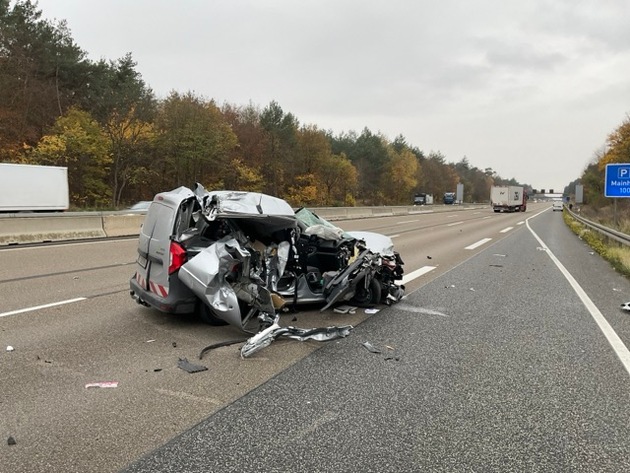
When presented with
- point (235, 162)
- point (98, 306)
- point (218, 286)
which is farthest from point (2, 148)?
point (218, 286)

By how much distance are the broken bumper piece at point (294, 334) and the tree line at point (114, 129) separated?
37690mm

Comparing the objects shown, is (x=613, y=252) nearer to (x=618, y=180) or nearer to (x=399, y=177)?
(x=618, y=180)

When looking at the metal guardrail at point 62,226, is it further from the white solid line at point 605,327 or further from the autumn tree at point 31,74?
the autumn tree at point 31,74

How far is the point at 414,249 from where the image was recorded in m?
15.6

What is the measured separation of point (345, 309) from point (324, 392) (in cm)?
287

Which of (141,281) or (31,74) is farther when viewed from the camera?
(31,74)

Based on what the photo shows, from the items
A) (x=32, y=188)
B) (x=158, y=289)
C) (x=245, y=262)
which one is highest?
(x=32, y=188)

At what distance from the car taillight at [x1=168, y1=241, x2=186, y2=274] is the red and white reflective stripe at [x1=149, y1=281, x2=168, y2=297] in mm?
253

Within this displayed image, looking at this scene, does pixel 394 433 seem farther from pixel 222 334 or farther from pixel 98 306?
pixel 98 306

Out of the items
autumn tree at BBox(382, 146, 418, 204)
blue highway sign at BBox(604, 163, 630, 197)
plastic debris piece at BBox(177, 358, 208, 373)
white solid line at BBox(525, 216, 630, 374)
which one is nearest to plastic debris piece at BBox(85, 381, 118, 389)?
plastic debris piece at BBox(177, 358, 208, 373)

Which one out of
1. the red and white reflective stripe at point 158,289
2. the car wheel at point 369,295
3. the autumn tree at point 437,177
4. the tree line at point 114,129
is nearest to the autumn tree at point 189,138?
the tree line at point 114,129

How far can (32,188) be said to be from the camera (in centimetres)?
2550

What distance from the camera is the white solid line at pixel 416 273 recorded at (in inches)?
375

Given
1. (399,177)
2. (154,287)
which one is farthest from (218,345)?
(399,177)
